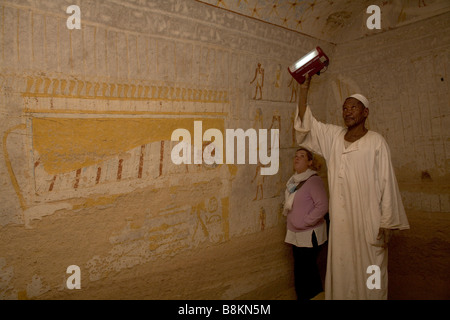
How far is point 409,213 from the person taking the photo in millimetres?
3445

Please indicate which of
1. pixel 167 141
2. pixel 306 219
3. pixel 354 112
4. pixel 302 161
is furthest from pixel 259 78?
pixel 306 219

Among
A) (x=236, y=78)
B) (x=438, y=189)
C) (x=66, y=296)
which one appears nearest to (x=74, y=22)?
(x=236, y=78)

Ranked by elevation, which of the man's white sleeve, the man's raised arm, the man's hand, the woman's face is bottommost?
the man's hand

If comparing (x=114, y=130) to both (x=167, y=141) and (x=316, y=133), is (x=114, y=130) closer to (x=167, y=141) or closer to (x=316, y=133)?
(x=167, y=141)

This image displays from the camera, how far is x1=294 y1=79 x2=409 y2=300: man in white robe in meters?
2.38

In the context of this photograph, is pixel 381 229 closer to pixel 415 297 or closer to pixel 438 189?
pixel 438 189

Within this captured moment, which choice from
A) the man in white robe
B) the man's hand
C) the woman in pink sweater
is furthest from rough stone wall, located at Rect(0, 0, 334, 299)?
the man's hand

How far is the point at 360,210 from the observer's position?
2.45 m

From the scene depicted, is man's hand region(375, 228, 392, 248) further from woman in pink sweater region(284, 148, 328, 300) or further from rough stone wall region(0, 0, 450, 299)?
rough stone wall region(0, 0, 450, 299)

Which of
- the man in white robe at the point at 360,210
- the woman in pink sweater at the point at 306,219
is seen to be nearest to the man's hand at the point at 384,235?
the man in white robe at the point at 360,210

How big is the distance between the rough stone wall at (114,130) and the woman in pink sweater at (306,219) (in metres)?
0.46

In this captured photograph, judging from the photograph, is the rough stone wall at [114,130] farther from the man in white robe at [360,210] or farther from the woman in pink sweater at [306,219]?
the man in white robe at [360,210]

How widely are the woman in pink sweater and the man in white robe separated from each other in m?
0.24

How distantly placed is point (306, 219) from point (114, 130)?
1.77 metres
